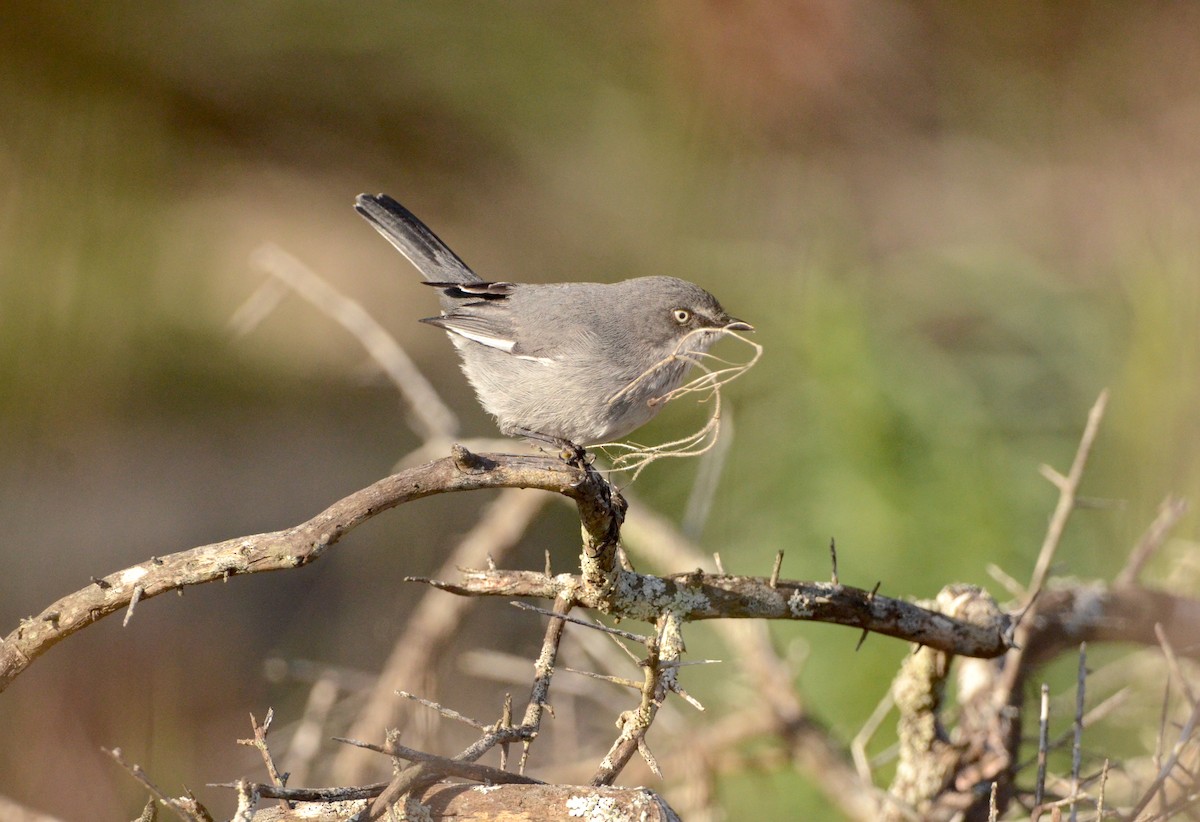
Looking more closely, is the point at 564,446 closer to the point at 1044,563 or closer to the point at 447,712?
the point at 447,712

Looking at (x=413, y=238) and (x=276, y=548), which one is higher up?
(x=413, y=238)

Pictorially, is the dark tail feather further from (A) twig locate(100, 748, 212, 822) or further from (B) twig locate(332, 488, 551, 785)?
(A) twig locate(100, 748, 212, 822)

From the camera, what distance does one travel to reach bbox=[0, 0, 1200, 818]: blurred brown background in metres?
4.20

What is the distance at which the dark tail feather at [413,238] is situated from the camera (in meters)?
3.37

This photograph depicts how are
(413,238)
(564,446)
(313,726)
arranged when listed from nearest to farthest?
(564,446)
(313,726)
(413,238)

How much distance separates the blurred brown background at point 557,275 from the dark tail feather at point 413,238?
172cm

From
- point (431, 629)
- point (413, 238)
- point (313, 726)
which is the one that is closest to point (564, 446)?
point (431, 629)

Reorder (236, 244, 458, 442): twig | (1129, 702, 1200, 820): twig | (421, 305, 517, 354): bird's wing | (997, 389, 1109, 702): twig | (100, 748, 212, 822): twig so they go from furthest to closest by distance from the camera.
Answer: (236, 244, 458, 442): twig → (421, 305, 517, 354): bird's wing → (997, 389, 1109, 702): twig → (1129, 702, 1200, 820): twig → (100, 748, 212, 822): twig

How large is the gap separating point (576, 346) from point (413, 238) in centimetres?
99

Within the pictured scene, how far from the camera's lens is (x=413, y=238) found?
3391 mm

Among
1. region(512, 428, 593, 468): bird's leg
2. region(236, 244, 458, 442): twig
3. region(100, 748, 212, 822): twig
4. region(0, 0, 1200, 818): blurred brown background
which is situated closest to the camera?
region(100, 748, 212, 822): twig

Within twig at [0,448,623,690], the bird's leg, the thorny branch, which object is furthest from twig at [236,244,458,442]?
twig at [0,448,623,690]

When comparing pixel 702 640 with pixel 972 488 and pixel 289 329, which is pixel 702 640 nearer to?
pixel 972 488

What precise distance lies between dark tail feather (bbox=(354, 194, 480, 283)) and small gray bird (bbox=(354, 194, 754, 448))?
293mm
